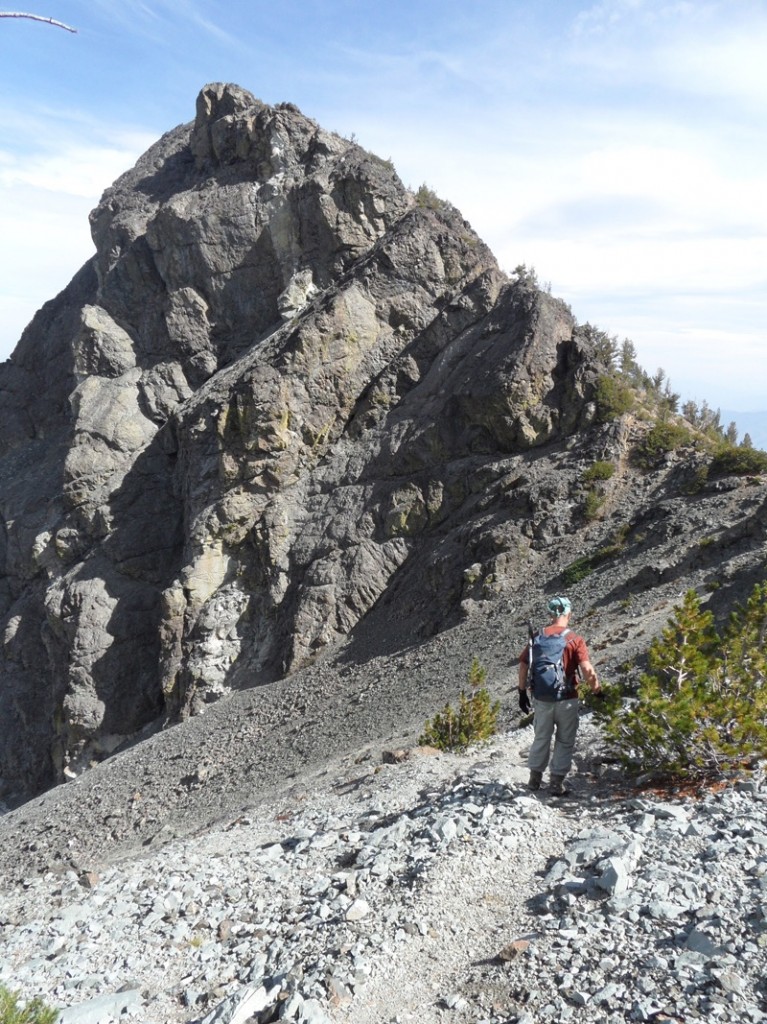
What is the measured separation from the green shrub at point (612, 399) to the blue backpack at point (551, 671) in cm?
1831

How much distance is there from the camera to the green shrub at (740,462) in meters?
22.1

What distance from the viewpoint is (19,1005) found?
6.40 m

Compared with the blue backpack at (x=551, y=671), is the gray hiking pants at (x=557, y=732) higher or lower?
lower

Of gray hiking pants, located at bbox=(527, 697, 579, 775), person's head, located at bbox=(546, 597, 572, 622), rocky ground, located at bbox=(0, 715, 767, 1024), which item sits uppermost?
person's head, located at bbox=(546, 597, 572, 622)

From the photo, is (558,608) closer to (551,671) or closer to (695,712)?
(551,671)

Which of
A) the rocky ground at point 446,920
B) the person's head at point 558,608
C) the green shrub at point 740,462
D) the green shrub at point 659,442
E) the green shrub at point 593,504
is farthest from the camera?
the green shrub at point 659,442

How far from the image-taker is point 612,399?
83.4ft

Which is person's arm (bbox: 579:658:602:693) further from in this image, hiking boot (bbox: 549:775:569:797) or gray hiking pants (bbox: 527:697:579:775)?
hiking boot (bbox: 549:775:569:797)

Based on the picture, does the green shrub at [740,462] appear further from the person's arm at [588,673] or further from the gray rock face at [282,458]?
the person's arm at [588,673]

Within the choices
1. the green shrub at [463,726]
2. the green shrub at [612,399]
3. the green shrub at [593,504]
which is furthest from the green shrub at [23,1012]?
the green shrub at [612,399]

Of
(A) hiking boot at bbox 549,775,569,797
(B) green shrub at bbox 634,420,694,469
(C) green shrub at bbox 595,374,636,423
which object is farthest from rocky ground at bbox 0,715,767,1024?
(C) green shrub at bbox 595,374,636,423

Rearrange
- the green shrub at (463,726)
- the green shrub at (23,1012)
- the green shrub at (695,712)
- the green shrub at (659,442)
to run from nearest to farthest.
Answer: the green shrub at (23,1012)
the green shrub at (695,712)
the green shrub at (463,726)
the green shrub at (659,442)

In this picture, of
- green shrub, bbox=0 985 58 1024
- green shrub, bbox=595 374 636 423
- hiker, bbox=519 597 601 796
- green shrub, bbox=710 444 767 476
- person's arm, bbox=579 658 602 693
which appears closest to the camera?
green shrub, bbox=0 985 58 1024

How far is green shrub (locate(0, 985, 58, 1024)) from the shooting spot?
5658 mm
